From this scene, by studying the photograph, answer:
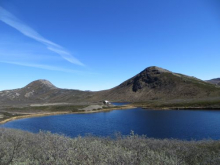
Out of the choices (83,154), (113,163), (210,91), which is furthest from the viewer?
(210,91)

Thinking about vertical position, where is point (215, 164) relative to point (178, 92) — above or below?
below

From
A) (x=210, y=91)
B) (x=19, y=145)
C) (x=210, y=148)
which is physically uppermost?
(x=210, y=91)

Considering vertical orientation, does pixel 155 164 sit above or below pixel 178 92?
below

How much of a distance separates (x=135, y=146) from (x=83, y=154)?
6.52 m

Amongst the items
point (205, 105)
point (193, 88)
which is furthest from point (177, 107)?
point (193, 88)

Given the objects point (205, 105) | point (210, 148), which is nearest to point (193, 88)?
point (205, 105)

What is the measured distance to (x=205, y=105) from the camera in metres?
103

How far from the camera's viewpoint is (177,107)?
108 m

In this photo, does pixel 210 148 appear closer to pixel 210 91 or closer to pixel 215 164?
pixel 215 164

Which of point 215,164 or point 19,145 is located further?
point 19,145

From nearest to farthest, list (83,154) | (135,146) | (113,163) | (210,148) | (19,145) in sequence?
(113,163)
(83,154)
(19,145)
(135,146)
(210,148)

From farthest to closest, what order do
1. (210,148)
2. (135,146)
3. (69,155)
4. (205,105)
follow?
1. (205,105)
2. (210,148)
3. (135,146)
4. (69,155)

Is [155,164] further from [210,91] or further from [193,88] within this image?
[193,88]

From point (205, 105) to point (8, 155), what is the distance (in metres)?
108
